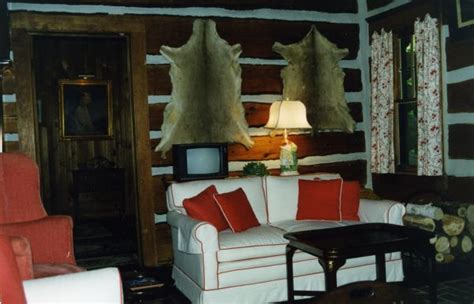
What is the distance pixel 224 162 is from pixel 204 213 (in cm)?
112

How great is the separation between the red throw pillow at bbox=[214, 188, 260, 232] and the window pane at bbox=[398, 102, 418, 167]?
2.26 m

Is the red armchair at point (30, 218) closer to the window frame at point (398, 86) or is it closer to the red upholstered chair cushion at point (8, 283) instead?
the red upholstered chair cushion at point (8, 283)

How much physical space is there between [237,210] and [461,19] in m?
2.75

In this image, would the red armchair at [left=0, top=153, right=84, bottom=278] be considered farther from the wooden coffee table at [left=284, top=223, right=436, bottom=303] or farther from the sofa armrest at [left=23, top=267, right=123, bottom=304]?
the wooden coffee table at [left=284, top=223, right=436, bottom=303]

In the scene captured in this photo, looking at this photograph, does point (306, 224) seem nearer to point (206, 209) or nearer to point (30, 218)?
point (206, 209)

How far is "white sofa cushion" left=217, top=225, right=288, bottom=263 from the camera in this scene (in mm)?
3646

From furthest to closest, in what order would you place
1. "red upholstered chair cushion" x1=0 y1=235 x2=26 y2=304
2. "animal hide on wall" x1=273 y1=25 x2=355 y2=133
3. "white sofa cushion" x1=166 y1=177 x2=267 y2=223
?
"animal hide on wall" x1=273 y1=25 x2=355 y2=133, "white sofa cushion" x1=166 y1=177 x2=267 y2=223, "red upholstered chair cushion" x1=0 y1=235 x2=26 y2=304

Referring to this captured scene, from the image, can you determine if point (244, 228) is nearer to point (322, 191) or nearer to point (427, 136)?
point (322, 191)

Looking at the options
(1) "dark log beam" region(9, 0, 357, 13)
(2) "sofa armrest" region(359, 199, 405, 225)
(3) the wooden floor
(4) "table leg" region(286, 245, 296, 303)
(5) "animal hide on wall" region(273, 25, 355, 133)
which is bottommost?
(3) the wooden floor

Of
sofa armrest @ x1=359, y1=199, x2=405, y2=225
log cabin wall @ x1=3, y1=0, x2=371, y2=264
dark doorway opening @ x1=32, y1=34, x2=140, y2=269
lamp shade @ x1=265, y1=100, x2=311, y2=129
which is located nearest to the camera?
sofa armrest @ x1=359, y1=199, x2=405, y2=225

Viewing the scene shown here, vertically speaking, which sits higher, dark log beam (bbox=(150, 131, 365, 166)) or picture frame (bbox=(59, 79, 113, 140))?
picture frame (bbox=(59, 79, 113, 140))

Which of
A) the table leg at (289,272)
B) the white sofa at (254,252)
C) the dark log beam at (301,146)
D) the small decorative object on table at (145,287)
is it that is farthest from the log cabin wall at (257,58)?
the small decorative object on table at (145,287)

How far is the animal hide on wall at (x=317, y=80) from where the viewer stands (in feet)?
19.1

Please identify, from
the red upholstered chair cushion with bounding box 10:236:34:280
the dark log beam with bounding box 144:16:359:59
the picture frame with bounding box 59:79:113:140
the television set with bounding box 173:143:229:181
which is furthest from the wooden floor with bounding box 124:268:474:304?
the picture frame with bounding box 59:79:113:140
